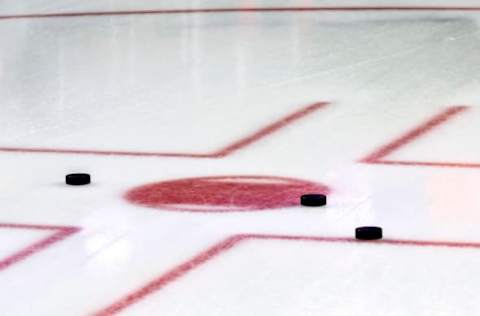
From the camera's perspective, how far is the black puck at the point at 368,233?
15.0ft

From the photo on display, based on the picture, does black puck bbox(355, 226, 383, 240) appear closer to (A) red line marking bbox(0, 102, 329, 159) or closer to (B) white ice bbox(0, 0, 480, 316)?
(B) white ice bbox(0, 0, 480, 316)

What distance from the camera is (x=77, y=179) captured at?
17.8 feet

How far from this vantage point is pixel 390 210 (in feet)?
16.3

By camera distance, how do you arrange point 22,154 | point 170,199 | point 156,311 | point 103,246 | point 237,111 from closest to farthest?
point 156,311 → point 103,246 → point 170,199 → point 22,154 → point 237,111

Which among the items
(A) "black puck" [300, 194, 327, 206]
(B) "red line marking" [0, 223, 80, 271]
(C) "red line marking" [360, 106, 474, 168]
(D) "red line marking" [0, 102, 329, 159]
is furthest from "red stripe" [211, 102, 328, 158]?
(B) "red line marking" [0, 223, 80, 271]

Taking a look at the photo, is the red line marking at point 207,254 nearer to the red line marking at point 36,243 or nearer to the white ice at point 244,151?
the white ice at point 244,151

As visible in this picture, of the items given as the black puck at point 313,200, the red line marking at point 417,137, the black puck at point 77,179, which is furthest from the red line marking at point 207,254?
the red line marking at point 417,137

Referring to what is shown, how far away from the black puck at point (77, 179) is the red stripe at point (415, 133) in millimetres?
1004

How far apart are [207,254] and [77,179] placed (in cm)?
112

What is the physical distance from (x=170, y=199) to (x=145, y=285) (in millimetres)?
1109

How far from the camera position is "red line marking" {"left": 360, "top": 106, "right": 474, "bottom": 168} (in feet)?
18.8

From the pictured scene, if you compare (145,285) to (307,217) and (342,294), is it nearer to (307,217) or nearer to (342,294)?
(342,294)

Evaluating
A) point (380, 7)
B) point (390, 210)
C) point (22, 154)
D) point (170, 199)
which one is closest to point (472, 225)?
point (390, 210)

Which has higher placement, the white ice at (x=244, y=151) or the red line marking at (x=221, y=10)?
the red line marking at (x=221, y=10)
